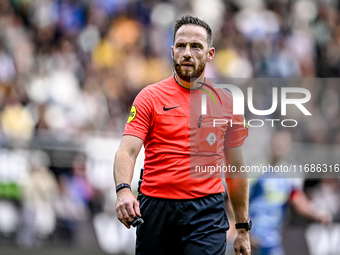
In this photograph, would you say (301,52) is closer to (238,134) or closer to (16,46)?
(16,46)

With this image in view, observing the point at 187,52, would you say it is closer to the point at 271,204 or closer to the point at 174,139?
the point at 174,139

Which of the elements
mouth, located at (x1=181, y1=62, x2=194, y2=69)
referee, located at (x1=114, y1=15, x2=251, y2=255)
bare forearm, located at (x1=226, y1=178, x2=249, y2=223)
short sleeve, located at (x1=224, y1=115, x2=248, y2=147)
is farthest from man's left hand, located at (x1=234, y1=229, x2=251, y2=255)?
mouth, located at (x1=181, y1=62, x2=194, y2=69)

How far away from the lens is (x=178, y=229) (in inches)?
164

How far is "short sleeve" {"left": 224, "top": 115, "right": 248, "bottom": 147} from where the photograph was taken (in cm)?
448

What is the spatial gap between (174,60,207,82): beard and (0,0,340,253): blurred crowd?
614 centimetres

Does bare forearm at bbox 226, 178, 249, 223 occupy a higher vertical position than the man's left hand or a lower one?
higher

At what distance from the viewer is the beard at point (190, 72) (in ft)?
14.1

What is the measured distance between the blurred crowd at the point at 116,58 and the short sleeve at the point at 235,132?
5.94m

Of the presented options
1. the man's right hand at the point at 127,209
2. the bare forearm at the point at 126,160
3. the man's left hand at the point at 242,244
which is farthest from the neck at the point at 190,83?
the man's left hand at the point at 242,244

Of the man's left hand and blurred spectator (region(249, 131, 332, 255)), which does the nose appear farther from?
blurred spectator (region(249, 131, 332, 255))

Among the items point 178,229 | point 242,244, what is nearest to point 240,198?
point 242,244

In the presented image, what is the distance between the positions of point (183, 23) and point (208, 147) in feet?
3.29

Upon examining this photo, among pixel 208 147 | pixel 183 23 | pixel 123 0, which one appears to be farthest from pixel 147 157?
pixel 123 0

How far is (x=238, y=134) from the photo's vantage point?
4504 millimetres
